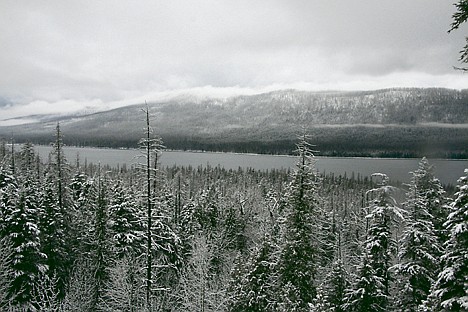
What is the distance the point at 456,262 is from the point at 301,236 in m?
10.2

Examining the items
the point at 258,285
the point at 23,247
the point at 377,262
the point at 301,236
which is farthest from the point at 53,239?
the point at 377,262

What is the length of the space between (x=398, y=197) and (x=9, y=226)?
10930cm

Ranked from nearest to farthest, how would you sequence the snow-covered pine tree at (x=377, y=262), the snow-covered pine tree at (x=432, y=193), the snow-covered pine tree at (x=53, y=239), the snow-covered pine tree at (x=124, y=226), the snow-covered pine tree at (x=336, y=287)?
the snow-covered pine tree at (x=377, y=262) → the snow-covered pine tree at (x=336, y=287) → the snow-covered pine tree at (x=432, y=193) → the snow-covered pine tree at (x=53, y=239) → the snow-covered pine tree at (x=124, y=226)

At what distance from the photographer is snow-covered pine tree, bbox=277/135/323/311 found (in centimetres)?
1934

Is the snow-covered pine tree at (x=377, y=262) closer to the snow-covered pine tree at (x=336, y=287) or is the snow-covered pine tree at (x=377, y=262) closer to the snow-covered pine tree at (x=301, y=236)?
the snow-covered pine tree at (x=336, y=287)

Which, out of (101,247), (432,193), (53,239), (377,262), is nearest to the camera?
(377,262)

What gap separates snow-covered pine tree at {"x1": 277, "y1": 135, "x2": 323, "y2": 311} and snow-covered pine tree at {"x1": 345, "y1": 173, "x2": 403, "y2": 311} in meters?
2.45

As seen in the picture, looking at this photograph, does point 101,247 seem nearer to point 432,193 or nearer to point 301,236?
point 301,236

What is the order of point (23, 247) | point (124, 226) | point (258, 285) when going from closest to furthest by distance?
1. point (258, 285)
2. point (23, 247)
3. point (124, 226)

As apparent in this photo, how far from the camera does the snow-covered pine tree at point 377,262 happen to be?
18016 mm

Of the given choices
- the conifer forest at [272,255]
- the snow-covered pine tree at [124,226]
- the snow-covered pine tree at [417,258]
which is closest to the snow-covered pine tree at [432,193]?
the conifer forest at [272,255]

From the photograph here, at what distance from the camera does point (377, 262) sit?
64.8 feet

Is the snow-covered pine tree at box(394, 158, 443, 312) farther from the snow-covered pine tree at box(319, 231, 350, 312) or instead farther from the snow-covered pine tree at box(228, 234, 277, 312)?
the snow-covered pine tree at box(228, 234, 277, 312)

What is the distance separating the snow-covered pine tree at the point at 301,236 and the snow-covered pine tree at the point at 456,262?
9.06 meters
